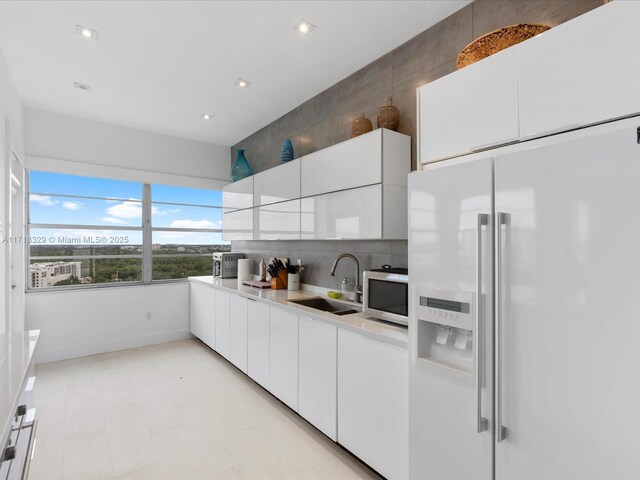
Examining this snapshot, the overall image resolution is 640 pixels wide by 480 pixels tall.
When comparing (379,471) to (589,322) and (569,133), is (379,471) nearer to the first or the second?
(589,322)

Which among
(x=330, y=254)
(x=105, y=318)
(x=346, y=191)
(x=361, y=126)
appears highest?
(x=361, y=126)

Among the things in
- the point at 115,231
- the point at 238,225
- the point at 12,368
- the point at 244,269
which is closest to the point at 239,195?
the point at 238,225

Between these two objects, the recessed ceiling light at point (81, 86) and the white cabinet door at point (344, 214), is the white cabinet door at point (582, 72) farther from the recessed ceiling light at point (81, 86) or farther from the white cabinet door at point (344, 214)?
the recessed ceiling light at point (81, 86)

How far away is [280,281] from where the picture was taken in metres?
3.55

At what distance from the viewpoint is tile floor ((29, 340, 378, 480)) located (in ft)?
6.75

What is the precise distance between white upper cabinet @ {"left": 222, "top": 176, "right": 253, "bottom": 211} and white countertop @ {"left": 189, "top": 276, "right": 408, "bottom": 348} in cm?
110

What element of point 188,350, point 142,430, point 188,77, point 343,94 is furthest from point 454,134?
point 188,350

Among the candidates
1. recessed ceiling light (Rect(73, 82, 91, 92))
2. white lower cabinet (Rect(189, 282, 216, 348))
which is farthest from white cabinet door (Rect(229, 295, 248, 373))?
recessed ceiling light (Rect(73, 82, 91, 92))

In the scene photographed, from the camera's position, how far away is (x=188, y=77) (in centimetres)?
298

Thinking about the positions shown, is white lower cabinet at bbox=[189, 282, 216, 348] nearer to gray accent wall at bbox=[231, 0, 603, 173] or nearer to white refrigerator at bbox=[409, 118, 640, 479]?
gray accent wall at bbox=[231, 0, 603, 173]

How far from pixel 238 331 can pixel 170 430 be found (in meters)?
1.06

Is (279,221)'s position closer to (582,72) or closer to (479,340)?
(479,340)

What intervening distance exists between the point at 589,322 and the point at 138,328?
4569 millimetres

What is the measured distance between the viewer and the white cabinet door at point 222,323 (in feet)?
11.9
